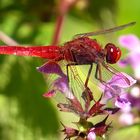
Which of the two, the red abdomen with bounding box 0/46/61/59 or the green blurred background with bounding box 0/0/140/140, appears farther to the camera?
the green blurred background with bounding box 0/0/140/140

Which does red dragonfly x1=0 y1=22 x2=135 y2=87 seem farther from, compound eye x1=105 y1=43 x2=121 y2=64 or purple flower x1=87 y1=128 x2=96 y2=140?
purple flower x1=87 y1=128 x2=96 y2=140

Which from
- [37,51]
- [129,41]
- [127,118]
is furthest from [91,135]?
[129,41]

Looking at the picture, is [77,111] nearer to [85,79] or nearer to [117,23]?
[85,79]

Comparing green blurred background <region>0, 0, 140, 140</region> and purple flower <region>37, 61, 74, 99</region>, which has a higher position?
green blurred background <region>0, 0, 140, 140</region>

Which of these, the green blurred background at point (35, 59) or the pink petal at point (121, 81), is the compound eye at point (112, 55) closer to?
the pink petal at point (121, 81)

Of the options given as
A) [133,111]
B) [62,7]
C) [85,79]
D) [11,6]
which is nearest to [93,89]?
[85,79]

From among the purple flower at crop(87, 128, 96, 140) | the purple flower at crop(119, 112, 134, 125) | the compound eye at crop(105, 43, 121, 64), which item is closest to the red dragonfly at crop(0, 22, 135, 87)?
the compound eye at crop(105, 43, 121, 64)

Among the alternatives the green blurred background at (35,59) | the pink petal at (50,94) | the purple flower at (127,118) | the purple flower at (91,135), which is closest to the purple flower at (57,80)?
the pink petal at (50,94)
